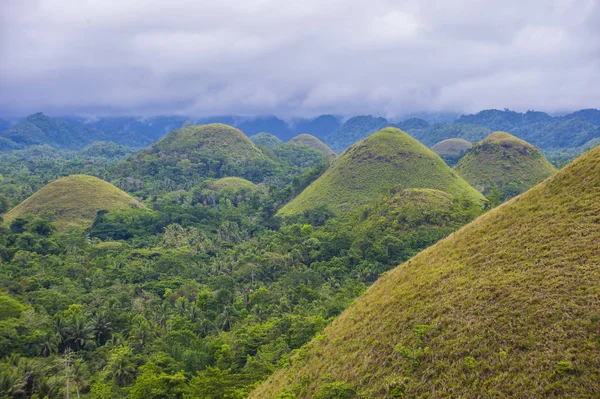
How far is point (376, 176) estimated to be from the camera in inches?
4707

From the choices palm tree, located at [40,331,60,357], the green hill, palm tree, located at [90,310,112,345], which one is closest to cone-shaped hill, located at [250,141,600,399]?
palm tree, located at [40,331,60,357]

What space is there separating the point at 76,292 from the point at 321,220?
184 feet

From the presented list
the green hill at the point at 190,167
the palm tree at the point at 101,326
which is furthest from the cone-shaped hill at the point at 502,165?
the palm tree at the point at 101,326

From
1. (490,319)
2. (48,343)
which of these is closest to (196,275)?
(48,343)

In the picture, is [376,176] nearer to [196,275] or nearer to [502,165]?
[502,165]

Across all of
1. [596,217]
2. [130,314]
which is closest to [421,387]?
[596,217]

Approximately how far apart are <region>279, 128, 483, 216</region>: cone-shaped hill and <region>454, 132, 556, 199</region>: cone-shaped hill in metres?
20.4

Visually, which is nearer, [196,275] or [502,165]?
[196,275]

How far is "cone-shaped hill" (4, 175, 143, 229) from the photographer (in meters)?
113

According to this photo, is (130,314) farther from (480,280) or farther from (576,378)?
(576,378)

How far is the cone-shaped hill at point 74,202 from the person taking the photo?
113 metres

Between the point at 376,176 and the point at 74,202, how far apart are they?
281ft

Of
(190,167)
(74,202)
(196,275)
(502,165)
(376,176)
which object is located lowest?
(196,275)

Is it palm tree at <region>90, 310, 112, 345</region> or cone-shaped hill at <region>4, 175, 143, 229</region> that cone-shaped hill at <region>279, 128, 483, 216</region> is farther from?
palm tree at <region>90, 310, 112, 345</region>
